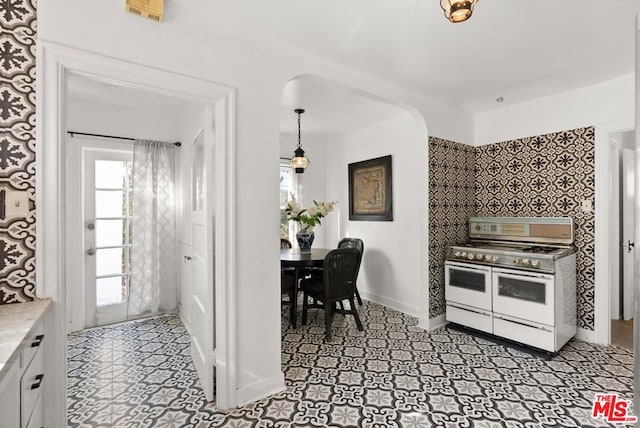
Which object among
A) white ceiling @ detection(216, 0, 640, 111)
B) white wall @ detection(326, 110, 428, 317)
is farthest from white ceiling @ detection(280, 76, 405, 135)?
white ceiling @ detection(216, 0, 640, 111)

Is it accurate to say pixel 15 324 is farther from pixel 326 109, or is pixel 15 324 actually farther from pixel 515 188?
pixel 515 188

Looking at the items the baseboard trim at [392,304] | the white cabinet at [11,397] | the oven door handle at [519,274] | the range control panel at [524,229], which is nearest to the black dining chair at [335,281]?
the baseboard trim at [392,304]

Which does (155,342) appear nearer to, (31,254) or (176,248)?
(176,248)

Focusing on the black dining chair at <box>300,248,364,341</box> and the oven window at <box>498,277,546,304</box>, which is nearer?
the oven window at <box>498,277,546,304</box>

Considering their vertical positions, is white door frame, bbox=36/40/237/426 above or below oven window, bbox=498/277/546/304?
above

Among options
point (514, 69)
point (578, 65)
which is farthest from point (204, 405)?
point (578, 65)

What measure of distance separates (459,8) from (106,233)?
12.8 ft

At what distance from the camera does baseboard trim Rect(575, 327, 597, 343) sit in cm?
303

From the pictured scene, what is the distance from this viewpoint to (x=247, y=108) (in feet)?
6.95

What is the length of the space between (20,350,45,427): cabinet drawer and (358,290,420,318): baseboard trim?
3.45 metres

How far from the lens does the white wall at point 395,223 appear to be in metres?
4.02

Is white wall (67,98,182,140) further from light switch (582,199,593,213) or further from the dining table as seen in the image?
light switch (582,199,593,213)

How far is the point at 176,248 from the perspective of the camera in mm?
3900

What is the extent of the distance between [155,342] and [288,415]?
5.80 ft
